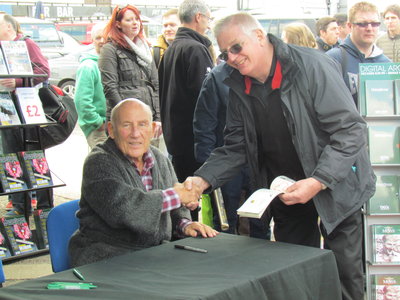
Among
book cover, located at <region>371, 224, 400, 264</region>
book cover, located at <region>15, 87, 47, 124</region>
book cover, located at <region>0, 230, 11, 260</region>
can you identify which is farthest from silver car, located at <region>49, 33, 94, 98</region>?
book cover, located at <region>371, 224, 400, 264</region>

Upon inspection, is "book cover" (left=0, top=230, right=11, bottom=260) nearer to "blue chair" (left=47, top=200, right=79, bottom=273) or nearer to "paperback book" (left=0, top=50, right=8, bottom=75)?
"paperback book" (left=0, top=50, right=8, bottom=75)

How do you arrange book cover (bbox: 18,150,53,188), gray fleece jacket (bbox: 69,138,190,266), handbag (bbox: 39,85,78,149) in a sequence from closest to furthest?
gray fleece jacket (bbox: 69,138,190,266)
book cover (bbox: 18,150,53,188)
handbag (bbox: 39,85,78,149)

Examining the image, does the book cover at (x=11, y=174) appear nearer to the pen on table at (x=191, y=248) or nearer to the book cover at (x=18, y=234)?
the book cover at (x=18, y=234)

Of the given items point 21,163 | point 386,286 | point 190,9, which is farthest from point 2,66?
point 386,286

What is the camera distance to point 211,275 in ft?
7.24

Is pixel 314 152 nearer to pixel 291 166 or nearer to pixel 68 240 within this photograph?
pixel 291 166

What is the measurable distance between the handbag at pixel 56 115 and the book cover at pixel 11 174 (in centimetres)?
44

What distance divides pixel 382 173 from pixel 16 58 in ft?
10.6

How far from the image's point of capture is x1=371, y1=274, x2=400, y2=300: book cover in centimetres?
376

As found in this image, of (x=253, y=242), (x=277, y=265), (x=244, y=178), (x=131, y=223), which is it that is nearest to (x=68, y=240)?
(x=131, y=223)

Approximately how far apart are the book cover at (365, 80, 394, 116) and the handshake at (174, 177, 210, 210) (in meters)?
1.29

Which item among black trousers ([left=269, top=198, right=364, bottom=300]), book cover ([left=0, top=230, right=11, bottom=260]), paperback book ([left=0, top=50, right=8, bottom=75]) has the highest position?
paperback book ([left=0, top=50, right=8, bottom=75])

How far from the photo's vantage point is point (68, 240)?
301 centimetres

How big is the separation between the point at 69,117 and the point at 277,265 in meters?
3.79
